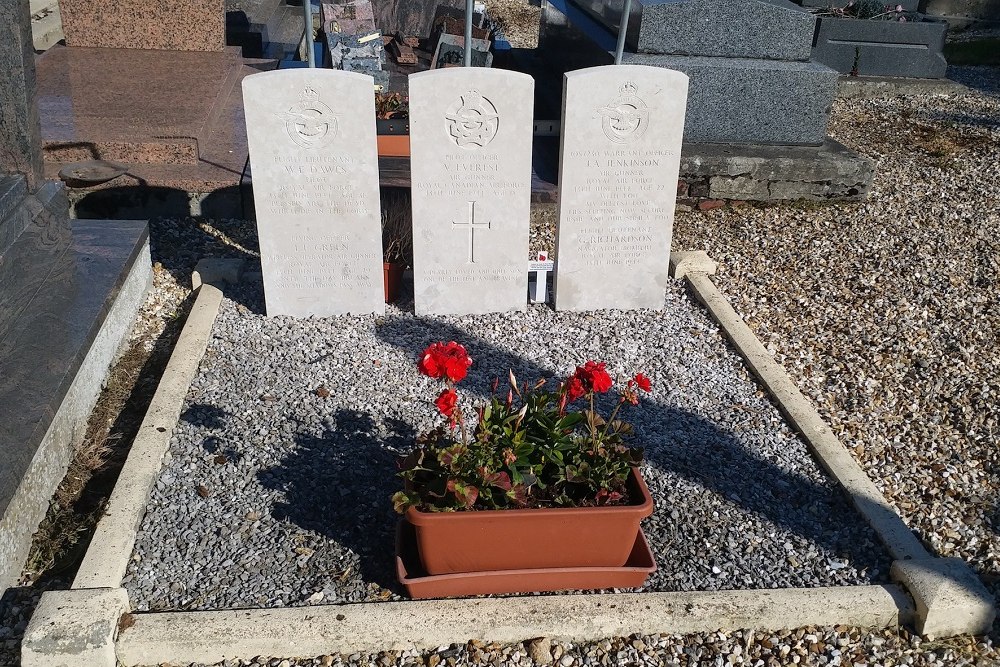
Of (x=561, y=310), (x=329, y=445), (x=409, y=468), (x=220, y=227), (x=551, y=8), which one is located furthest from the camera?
(x=551, y=8)

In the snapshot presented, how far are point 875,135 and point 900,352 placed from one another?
4686 millimetres

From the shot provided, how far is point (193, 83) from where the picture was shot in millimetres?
7727

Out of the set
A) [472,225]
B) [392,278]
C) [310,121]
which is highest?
[310,121]

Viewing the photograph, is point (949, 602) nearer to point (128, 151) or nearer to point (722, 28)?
point (722, 28)

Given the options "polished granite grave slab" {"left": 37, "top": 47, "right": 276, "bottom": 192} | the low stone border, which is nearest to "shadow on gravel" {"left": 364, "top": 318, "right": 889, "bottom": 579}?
the low stone border

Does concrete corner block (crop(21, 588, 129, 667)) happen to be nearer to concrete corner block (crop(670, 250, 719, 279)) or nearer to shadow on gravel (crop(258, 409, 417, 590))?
shadow on gravel (crop(258, 409, 417, 590))

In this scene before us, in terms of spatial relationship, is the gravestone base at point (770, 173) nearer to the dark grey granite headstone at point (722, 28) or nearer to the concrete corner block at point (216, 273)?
the dark grey granite headstone at point (722, 28)

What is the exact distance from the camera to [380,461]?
3.78 m

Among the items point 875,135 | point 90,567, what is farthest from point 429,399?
point 875,135

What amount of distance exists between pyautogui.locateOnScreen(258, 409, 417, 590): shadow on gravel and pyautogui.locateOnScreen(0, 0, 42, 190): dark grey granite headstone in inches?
77.1

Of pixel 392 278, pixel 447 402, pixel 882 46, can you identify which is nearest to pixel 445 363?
pixel 447 402

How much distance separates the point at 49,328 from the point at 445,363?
7.27ft

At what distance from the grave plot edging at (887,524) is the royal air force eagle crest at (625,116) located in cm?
119

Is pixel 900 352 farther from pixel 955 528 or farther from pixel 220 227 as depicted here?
pixel 220 227
